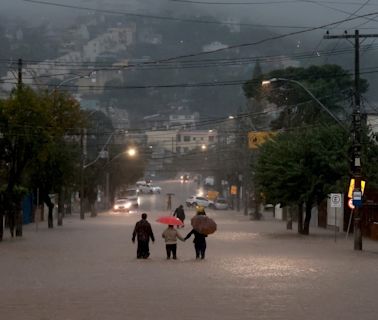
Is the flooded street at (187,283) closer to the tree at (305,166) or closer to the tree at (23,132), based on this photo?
the tree at (23,132)

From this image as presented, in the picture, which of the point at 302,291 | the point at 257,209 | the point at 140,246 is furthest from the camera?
the point at 257,209

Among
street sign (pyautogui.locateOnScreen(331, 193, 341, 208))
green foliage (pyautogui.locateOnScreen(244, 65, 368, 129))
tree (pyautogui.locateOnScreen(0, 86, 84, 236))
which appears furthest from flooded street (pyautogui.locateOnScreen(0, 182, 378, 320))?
green foliage (pyautogui.locateOnScreen(244, 65, 368, 129))

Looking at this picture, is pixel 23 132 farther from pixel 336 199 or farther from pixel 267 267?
pixel 267 267

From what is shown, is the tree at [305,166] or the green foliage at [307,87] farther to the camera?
the green foliage at [307,87]

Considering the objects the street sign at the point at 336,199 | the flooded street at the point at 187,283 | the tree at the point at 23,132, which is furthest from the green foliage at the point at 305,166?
the tree at the point at 23,132

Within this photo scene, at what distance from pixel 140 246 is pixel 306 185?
19465 millimetres

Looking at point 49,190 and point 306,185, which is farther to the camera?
point 49,190

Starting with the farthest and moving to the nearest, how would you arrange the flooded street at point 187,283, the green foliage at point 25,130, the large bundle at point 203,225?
the green foliage at point 25,130
the large bundle at point 203,225
the flooded street at point 187,283

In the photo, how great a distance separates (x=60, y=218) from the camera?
6450cm

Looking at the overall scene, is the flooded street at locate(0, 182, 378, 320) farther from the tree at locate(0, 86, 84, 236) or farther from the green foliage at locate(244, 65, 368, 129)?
the green foliage at locate(244, 65, 368, 129)

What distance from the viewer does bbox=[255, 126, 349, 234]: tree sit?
4688 centimetres

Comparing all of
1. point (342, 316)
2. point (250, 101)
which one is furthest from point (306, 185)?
point (250, 101)

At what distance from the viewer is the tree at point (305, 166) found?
154 ft

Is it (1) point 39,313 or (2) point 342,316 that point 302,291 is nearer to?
(2) point 342,316
